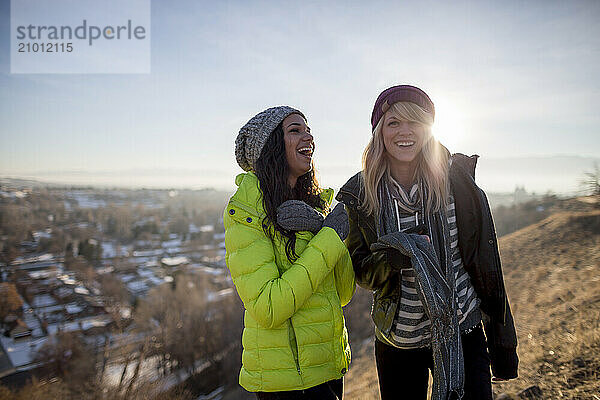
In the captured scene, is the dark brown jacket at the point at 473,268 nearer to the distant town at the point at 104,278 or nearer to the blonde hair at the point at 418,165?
the blonde hair at the point at 418,165

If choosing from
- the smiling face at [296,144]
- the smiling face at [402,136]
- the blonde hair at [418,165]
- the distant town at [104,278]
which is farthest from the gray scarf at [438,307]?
the distant town at [104,278]

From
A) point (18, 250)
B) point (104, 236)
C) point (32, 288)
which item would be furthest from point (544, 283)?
point (104, 236)

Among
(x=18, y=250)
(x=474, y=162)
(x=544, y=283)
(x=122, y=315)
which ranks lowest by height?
(x=122, y=315)

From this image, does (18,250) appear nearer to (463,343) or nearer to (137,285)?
(137,285)

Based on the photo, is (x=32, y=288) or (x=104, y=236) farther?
(x=104, y=236)

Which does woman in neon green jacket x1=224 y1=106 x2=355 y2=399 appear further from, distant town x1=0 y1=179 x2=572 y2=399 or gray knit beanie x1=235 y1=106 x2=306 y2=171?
distant town x1=0 y1=179 x2=572 y2=399

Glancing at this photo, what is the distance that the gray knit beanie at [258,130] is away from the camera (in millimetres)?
2133

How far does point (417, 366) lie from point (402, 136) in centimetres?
136

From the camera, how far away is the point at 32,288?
Result: 104 feet

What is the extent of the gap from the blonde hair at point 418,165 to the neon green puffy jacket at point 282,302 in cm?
51

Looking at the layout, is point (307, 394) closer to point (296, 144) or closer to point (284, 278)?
point (284, 278)

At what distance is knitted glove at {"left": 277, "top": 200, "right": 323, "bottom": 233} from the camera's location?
188 centimetres

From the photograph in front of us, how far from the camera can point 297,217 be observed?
1.92 meters

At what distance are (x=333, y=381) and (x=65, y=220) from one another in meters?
55.4
